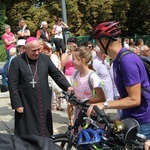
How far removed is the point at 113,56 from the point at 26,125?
194cm

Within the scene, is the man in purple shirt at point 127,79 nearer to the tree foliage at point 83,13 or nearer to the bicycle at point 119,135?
the bicycle at point 119,135

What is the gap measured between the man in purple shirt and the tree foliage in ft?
100

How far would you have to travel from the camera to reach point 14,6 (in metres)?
38.1

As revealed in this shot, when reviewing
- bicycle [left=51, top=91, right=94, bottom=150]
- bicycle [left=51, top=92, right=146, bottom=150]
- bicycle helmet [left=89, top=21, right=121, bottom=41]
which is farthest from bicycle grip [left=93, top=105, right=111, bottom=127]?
bicycle helmet [left=89, top=21, right=121, bottom=41]

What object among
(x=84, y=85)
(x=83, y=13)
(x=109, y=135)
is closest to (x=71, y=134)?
(x=109, y=135)

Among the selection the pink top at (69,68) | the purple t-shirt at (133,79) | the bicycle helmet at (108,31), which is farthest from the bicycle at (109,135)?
the pink top at (69,68)

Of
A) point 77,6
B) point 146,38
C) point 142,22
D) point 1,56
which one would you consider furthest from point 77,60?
point 142,22

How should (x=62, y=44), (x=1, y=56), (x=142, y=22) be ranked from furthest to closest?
(x=142, y=22) → (x=1, y=56) → (x=62, y=44)

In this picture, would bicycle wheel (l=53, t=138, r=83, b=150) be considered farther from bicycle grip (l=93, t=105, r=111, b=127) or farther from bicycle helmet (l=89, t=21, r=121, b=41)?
bicycle helmet (l=89, t=21, r=121, b=41)

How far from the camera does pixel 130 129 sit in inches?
122

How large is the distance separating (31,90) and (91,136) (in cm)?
154

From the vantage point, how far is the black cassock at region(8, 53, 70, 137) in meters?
4.60

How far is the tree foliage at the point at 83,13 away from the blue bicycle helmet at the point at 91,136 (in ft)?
100

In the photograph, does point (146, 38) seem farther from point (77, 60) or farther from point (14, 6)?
point (77, 60)
